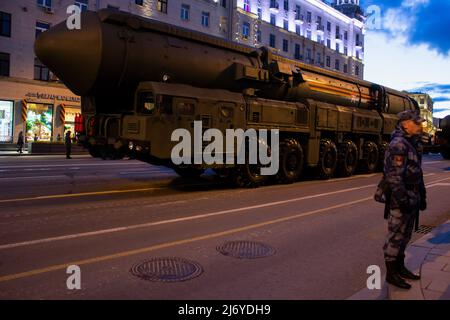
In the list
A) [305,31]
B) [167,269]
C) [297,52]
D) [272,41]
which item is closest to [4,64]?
[167,269]

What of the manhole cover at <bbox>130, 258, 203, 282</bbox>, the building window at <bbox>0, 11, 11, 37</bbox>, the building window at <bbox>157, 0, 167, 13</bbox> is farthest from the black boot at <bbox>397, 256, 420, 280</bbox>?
the building window at <bbox>157, 0, 167, 13</bbox>

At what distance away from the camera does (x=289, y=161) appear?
13.0 meters

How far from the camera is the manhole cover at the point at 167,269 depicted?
4695 mm

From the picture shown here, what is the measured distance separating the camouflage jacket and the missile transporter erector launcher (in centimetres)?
573

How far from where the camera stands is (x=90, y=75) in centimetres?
953

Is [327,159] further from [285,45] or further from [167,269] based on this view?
[285,45]

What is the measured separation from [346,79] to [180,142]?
29.3ft

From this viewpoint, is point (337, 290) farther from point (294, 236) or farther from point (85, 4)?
point (85, 4)

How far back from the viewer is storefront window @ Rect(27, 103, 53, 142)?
3180 cm

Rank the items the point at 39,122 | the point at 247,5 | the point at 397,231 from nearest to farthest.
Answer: the point at 397,231 → the point at 39,122 → the point at 247,5

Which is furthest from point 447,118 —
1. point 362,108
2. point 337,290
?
point 337,290

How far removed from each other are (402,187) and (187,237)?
3168mm

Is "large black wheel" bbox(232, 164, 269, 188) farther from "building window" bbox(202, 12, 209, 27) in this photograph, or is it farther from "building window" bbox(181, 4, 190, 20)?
"building window" bbox(202, 12, 209, 27)

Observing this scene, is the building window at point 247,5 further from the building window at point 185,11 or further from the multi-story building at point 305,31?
the building window at point 185,11
